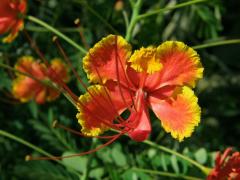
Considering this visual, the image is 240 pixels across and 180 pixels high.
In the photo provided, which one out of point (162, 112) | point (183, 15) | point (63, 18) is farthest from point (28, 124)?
point (162, 112)

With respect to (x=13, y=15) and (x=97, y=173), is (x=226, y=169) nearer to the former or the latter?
(x=97, y=173)

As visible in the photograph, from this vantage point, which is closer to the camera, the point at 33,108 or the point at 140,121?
the point at 140,121

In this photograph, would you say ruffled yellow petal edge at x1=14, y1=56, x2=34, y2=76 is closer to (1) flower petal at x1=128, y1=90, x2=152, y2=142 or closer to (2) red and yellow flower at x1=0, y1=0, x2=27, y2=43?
(2) red and yellow flower at x1=0, y1=0, x2=27, y2=43

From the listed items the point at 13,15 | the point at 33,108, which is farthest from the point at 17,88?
the point at 13,15

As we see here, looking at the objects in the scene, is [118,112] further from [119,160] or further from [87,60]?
[119,160]

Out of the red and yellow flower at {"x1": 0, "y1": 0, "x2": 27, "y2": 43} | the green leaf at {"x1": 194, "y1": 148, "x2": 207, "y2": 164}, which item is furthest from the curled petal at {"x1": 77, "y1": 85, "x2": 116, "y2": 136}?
the red and yellow flower at {"x1": 0, "y1": 0, "x2": 27, "y2": 43}

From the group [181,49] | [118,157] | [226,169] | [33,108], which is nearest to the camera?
[181,49]

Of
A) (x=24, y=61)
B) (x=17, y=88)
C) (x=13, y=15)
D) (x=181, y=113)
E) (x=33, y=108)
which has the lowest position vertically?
(x=33, y=108)
